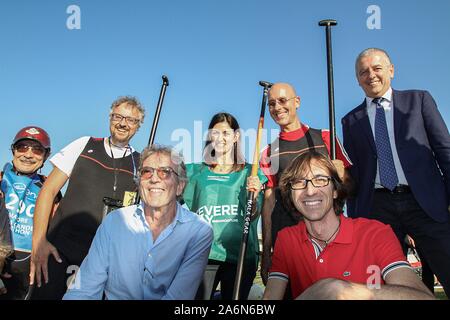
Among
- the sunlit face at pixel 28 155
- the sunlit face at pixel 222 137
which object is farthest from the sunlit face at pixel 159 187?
the sunlit face at pixel 28 155

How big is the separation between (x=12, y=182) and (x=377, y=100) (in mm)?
4819

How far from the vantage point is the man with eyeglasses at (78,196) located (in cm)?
445

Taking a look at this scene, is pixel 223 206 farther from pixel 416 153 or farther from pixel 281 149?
pixel 416 153

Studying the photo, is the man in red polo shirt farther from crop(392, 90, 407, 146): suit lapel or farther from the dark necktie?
crop(392, 90, 407, 146): suit lapel

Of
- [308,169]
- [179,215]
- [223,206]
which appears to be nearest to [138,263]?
[179,215]

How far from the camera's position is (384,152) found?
4336 millimetres

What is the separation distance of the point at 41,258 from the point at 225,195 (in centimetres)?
224

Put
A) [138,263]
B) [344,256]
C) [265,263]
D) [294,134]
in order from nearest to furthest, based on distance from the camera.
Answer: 1. [344,256]
2. [138,263]
3. [265,263]
4. [294,134]

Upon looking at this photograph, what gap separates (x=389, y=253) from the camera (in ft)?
8.86

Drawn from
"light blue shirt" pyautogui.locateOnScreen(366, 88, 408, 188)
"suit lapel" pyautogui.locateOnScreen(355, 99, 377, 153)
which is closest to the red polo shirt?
"light blue shirt" pyautogui.locateOnScreen(366, 88, 408, 188)

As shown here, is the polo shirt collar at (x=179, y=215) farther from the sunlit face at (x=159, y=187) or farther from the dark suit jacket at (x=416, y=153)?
the dark suit jacket at (x=416, y=153)

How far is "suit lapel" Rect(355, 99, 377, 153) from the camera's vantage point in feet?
14.4

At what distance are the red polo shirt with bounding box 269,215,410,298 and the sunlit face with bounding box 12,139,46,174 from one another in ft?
12.9
